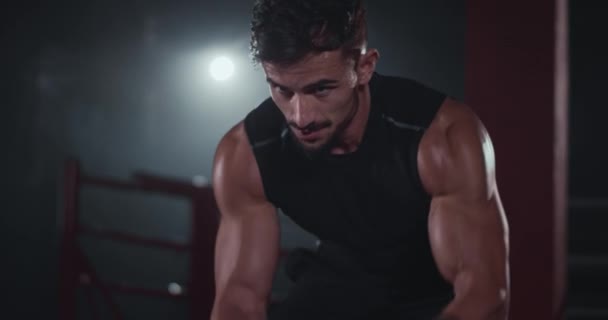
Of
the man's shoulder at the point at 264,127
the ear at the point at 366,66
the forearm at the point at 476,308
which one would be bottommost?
the forearm at the point at 476,308

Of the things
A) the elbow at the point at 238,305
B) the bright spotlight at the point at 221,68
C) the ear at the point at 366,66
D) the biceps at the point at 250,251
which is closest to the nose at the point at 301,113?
the ear at the point at 366,66

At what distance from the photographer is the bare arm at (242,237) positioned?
1869mm

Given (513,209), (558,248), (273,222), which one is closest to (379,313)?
(273,222)

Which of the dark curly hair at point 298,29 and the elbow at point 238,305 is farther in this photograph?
the elbow at point 238,305

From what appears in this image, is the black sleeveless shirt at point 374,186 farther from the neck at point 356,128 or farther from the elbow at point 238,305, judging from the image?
the elbow at point 238,305

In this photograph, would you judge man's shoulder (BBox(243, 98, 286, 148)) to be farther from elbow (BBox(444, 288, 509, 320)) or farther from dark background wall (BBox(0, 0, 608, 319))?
dark background wall (BBox(0, 0, 608, 319))

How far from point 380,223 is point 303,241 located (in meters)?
4.28

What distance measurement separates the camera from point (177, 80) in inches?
247

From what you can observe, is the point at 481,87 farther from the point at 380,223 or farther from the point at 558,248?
the point at 380,223

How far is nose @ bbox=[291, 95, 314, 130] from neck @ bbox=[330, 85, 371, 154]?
7.0 inches

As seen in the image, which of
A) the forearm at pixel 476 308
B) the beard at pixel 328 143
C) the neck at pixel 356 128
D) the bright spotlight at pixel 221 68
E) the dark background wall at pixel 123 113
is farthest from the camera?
the bright spotlight at pixel 221 68

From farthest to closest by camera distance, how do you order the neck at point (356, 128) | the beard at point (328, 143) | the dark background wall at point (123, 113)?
the dark background wall at point (123, 113) < the neck at point (356, 128) < the beard at point (328, 143)

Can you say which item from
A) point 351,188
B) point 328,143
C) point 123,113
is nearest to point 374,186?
point 351,188

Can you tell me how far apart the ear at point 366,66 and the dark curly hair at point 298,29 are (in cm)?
6
